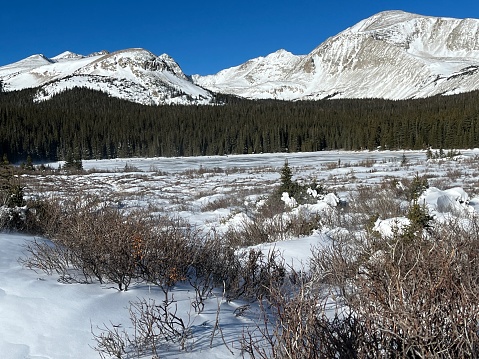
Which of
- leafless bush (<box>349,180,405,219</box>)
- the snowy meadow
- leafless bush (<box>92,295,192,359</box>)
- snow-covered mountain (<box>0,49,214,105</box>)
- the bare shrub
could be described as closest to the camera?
the snowy meadow

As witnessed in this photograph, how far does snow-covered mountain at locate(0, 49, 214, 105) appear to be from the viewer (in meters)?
130

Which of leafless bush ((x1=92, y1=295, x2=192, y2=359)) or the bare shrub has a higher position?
the bare shrub

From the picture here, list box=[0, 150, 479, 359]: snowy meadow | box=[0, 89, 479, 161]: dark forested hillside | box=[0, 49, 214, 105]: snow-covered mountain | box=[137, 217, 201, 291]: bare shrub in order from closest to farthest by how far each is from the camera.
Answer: box=[0, 150, 479, 359]: snowy meadow → box=[137, 217, 201, 291]: bare shrub → box=[0, 89, 479, 161]: dark forested hillside → box=[0, 49, 214, 105]: snow-covered mountain

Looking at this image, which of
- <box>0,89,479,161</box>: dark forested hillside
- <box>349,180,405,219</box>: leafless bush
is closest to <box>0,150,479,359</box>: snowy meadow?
<box>349,180,405,219</box>: leafless bush

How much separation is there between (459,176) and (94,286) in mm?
18980

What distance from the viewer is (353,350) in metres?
2.14

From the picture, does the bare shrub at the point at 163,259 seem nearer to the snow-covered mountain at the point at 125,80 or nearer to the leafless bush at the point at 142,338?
the leafless bush at the point at 142,338

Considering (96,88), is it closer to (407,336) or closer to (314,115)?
(314,115)

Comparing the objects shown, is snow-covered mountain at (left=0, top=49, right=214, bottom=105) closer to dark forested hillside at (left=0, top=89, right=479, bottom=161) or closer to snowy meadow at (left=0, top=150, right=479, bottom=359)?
dark forested hillside at (left=0, top=89, right=479, bottom=161)

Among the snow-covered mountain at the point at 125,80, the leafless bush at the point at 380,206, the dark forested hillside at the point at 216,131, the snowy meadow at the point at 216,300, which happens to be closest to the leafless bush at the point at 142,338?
the snowy meadow at the point at 216,300

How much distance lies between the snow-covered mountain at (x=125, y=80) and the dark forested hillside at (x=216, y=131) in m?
29.0

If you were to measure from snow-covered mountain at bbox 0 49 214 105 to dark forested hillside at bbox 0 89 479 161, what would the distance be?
28964mm

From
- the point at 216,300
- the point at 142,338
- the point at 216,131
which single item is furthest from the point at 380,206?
the point at 216,131

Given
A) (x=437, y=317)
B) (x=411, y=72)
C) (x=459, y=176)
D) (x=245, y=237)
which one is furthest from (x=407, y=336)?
(x=411, y=72)
